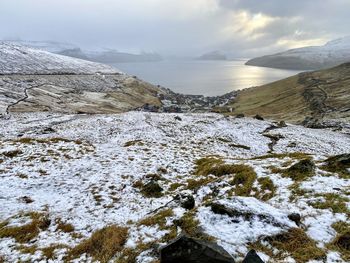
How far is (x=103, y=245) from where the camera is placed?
11.9 meters

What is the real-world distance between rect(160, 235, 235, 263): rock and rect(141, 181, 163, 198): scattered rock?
9.01 metres

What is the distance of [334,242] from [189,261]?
17.4 feet

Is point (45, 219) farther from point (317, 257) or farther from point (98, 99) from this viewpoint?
point (98, 99)

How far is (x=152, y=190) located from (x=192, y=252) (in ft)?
33.1

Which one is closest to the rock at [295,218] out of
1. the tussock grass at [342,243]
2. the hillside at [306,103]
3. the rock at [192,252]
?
the tussock grass at [342,243]

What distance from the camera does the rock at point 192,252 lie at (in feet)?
28.5

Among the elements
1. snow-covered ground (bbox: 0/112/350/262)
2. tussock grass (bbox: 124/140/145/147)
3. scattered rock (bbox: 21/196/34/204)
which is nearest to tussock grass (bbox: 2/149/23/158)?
snow-covered ground (bbox: 0/112/350/262)

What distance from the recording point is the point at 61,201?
1753 cm

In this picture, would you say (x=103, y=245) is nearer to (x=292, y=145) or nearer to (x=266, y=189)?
(x=266, y=189)

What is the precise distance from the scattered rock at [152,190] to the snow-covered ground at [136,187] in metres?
0.41

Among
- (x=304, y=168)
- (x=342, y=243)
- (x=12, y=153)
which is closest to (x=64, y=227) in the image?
(x=342, y=243)

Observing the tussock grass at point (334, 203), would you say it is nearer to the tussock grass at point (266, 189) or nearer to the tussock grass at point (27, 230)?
the tussock grass at point (266, 189)

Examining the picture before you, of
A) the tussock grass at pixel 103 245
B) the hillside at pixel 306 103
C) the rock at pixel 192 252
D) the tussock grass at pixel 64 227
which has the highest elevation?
the rock at pixel 192 252

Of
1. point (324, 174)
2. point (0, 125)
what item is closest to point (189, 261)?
point (324, 174)
